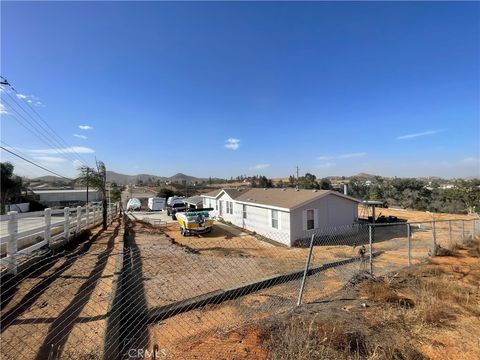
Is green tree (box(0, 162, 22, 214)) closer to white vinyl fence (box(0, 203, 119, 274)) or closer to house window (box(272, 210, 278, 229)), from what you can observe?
white vinyl fence (box(0, 203, 119, 274))

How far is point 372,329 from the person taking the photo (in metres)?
4.51

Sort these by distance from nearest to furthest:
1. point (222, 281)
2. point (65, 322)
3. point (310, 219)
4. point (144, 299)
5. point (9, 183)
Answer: point (65, 322)
point (144, 299)
point (222, 281)
point (310, 219)
point (9, 183)

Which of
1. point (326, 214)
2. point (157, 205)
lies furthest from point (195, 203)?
point (326, 214)

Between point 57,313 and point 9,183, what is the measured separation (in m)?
52.8

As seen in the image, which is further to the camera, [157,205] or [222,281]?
[157,205]

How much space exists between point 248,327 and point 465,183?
41239 millimetres

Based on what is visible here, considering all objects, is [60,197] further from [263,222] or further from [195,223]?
[263,222]

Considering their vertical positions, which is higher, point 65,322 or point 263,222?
point 65,322

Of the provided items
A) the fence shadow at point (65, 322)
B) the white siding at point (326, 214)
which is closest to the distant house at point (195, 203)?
the white siding at point (326, 214)

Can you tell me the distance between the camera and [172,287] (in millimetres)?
7188

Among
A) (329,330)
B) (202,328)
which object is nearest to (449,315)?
(329,330)

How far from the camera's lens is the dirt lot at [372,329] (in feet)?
12.3

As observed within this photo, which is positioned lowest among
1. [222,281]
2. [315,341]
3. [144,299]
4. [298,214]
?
[222,281]

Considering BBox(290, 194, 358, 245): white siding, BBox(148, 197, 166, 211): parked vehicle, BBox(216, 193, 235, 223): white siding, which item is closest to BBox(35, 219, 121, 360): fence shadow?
BBox(290, 194, 358, 245): white siding
